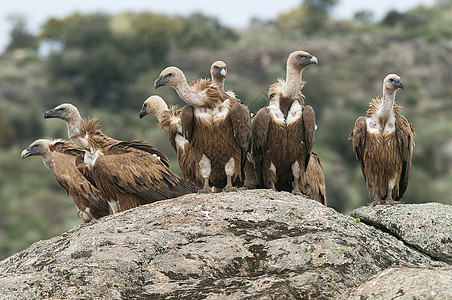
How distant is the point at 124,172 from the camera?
10.9 meters

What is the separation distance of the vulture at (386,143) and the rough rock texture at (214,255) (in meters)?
2.63

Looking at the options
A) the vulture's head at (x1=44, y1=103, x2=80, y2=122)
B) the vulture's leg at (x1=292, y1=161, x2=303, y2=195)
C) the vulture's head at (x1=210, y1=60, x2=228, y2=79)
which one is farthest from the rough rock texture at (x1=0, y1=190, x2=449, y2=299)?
the vulture's head at (x1=44, y1=103, x2=80, y2=122)

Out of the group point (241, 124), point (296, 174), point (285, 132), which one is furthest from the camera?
point (296, 174)

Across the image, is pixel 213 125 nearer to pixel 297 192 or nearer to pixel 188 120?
pixel 188 120

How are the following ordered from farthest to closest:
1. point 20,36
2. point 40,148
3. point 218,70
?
1. point 20,36
2. point 40,148
3. point 218,70

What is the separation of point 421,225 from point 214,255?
270 cm

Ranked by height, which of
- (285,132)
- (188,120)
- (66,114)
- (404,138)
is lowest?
(404,138)

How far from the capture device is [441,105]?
68.1 m

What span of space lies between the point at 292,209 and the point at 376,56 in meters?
73.6

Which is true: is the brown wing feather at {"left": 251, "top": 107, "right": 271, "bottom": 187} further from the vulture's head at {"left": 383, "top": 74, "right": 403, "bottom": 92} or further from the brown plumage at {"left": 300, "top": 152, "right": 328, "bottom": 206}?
the vulture's head at {"left": 383, "top": 74, "right": 403, "bottom": 92}

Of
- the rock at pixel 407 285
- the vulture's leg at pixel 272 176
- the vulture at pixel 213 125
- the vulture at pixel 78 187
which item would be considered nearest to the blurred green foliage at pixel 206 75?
the vulture at pixel 78 187

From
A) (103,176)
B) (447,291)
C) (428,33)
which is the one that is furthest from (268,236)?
(428,33)

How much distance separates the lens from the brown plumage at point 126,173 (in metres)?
10.9

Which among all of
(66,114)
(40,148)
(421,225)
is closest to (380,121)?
(421,225)
